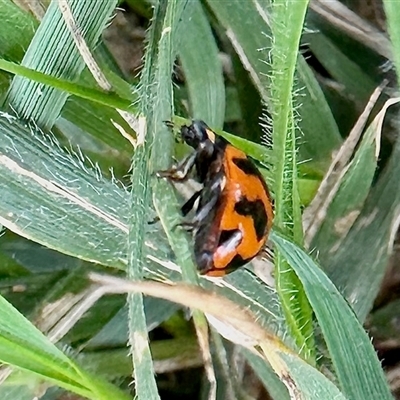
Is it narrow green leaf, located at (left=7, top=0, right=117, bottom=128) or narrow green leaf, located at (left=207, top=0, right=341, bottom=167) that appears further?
narrow green leaf, located at (left=207, top=0, right=341, bottom=167)

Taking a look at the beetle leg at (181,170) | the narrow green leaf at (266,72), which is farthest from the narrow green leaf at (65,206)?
the narrow green leaf at (266,72)

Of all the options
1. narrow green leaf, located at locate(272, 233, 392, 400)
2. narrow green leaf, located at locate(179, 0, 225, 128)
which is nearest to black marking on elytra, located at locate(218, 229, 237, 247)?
narrow green leaf, located at locate(272, 233, 392, 400)

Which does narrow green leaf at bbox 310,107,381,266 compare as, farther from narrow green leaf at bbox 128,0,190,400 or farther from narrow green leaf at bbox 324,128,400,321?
narrow green leaf at bbox 128,0,190,400

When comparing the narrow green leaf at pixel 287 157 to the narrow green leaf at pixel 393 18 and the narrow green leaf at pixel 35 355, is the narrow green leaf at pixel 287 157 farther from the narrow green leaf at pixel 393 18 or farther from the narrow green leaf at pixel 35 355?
the narrow green leaf at pixel 35 355

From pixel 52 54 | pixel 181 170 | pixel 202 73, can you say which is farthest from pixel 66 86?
pixel 202 73

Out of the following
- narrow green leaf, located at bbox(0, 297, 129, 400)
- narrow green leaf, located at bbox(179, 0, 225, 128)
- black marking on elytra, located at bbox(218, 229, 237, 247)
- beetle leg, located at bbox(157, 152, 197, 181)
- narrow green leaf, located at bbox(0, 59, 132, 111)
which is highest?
narrow green leaf, located at bbox(179, 0, 225, 128)

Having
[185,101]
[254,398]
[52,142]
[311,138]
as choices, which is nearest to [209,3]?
[185,101]

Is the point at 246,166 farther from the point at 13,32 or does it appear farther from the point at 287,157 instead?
the point at 13,32

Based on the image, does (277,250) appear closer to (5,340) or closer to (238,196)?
(238,196)
